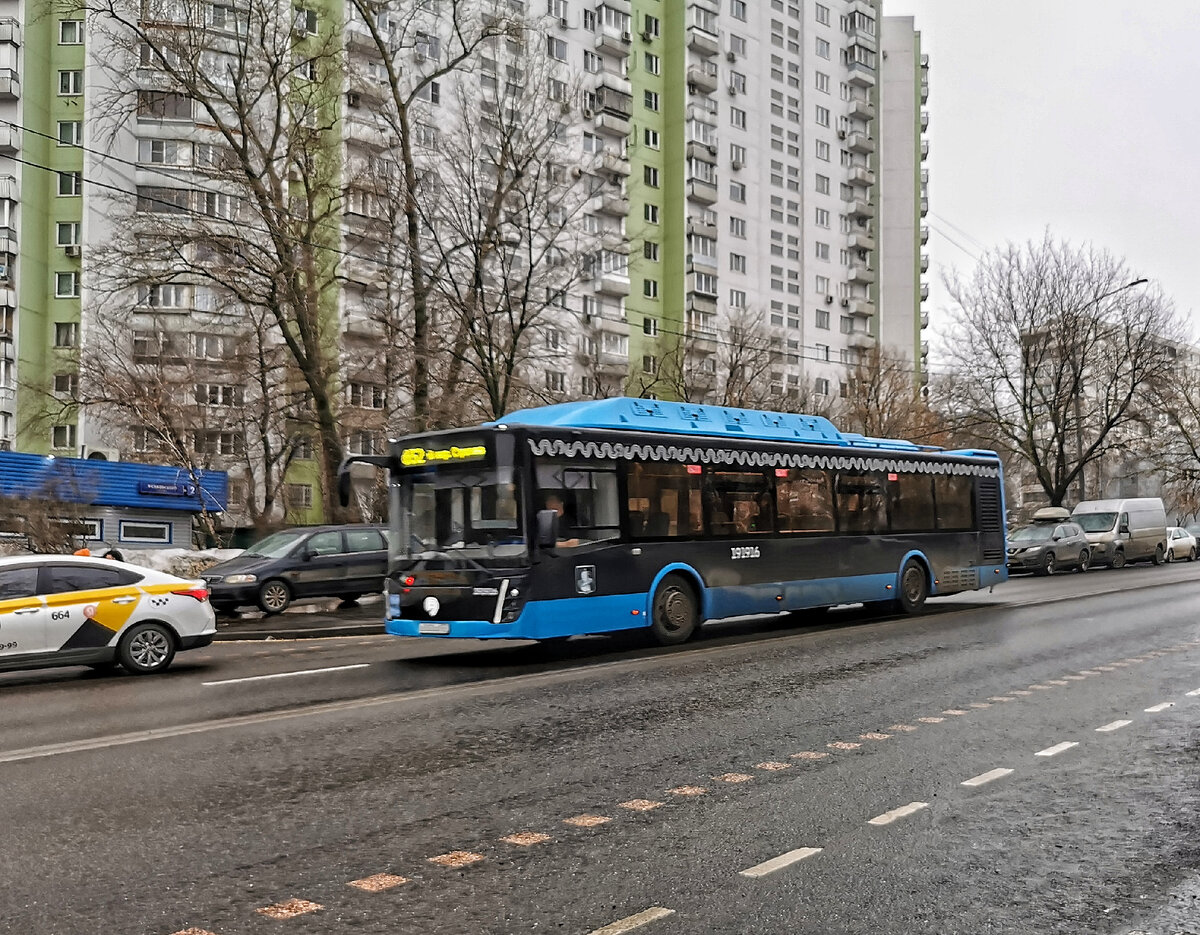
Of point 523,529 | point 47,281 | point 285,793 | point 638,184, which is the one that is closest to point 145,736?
point 285,793

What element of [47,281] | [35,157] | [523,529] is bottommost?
[523,529]

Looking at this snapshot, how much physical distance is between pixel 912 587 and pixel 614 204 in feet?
170

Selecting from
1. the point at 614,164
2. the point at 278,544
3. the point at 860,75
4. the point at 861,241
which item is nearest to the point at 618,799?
the point at 278,544

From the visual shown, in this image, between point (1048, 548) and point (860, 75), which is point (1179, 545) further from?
point (860, 75)

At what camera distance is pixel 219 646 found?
56.2 feet

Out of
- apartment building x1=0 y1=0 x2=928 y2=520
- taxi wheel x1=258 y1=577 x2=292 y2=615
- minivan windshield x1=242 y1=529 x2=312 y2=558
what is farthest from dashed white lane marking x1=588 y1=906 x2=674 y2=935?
apartment building x1=0 y1=0 x2=928 y2=520

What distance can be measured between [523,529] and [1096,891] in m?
8.98

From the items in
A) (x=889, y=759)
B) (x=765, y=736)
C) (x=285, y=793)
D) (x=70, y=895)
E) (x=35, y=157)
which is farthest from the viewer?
(x=35, y=157)

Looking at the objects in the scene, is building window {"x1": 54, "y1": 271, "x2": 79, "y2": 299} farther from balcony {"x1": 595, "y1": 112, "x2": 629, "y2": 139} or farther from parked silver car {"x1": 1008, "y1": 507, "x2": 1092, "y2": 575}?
parked silver car {"x1": 1008, "y1": 507, "x2": 1092, "y2": 575}

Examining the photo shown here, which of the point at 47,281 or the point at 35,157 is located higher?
the point at 35,157

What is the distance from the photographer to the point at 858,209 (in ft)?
273

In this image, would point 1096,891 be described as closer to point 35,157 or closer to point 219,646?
point 219,646

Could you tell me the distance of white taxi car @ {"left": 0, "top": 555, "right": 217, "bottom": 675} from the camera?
12.4 m

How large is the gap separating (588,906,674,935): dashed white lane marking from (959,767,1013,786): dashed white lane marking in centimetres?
288
